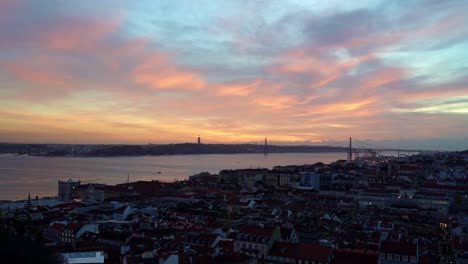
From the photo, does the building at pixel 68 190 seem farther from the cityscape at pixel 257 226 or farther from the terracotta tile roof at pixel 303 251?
the terracotta tile roof at pixel 303 251

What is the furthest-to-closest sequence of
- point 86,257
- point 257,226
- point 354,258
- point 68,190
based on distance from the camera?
point 68,190
point 257,226
point 354,258
point 86,257

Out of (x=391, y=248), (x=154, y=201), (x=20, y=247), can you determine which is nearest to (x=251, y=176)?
(x=154, y=201)

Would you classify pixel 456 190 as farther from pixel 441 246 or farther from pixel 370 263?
pixel 370 263

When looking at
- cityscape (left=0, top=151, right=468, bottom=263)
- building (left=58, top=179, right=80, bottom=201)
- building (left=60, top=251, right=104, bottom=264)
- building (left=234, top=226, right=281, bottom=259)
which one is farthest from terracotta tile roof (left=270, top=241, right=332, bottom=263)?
building (left=58, top=179, right=80, bottom=201)

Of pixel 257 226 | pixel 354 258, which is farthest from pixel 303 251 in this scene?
pixel 257 226

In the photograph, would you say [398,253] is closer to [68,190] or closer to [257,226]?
[257,226]

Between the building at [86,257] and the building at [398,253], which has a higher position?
the building at [86,257]

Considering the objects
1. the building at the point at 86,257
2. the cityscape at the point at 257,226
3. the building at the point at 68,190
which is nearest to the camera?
the building at the point at 86,257

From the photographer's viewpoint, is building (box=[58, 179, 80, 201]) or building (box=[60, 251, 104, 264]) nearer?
building (box=[60, 251, 104, 264])

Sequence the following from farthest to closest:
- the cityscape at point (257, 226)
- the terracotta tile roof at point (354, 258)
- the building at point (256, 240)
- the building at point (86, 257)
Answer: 1. the building at point (256, 240)
2. the cityscape at point (257, 226)
3. the terracotta tile roof at point (354, 258)
4. the building at point (86, 257)

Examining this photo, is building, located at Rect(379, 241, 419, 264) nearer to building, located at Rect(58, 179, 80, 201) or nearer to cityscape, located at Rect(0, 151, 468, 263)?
cityscape, located at Rect(0, 151, 468, 263)

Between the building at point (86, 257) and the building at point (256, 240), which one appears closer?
the building at point (86, 257)

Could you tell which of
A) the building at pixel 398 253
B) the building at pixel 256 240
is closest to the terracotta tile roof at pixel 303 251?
the building at pixel 256 240

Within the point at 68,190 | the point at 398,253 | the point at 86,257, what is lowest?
the point at 68,190
